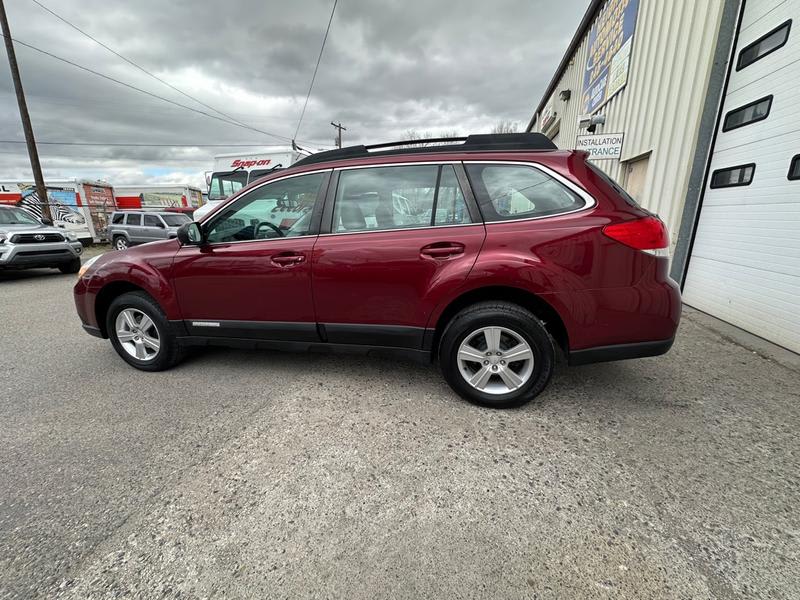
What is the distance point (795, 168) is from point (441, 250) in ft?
12.4

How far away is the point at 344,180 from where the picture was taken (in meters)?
2.86

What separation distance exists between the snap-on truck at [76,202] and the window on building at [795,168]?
1970cm

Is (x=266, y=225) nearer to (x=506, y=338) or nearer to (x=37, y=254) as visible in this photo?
(x=506, y=338)

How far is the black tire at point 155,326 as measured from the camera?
3.25 m

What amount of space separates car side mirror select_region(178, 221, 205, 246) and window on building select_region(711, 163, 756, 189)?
18.7 feet

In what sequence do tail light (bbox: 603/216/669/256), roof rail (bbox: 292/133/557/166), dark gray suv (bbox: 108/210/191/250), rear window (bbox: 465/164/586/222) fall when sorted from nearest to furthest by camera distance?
tail light (bbox: 603/216/669/256) → rear window (bbox: 465/164/586/222) → roof rail (bbox: 292/133/557/166) → dark gray suv (bbox: 108/210/191/250)

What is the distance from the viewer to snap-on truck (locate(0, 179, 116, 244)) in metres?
15.4

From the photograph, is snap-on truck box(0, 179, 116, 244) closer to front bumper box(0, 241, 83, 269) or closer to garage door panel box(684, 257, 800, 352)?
front bumper box(0, 241, 83, 269)

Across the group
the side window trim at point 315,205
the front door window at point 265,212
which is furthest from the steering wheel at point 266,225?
the side window trim at point 315,205

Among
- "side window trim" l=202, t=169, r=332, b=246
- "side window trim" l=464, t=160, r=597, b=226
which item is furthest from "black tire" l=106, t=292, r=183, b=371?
"side window trim" l=464, t=160, r=597, b=226

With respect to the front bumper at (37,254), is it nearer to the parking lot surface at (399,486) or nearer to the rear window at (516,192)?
the parking lot surface at (399,486)

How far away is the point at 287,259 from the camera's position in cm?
282

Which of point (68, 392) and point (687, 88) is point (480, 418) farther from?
point (687, 88)

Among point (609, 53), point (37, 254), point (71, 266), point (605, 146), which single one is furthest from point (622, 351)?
point (71, 266)
